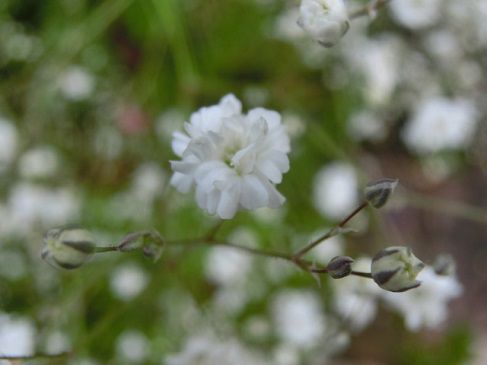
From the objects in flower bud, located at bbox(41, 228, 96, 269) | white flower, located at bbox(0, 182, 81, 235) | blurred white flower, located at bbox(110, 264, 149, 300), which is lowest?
flower bud, located at bbox(41, 228, 96, 269)

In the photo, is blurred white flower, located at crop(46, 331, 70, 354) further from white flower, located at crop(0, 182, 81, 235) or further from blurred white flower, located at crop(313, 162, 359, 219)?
blurred white flower, located at crop(313, 162, 359, 219)

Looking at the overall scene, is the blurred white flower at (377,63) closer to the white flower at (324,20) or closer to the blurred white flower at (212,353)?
the blurred white flower at (212,353)

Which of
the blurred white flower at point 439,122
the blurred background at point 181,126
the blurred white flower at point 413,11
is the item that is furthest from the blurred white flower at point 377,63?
the blurred white flower at point 413,11

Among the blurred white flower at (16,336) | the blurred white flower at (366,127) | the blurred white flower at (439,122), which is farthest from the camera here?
the blurred white flower at (366,127)

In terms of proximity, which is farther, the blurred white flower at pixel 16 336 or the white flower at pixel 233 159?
the blurred white flower at pixel 16 336

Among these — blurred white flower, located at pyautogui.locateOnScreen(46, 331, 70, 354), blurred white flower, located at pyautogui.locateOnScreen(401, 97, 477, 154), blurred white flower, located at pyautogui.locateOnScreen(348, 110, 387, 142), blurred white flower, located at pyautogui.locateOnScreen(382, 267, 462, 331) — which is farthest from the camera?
blurred white flower, located at pyautogui.locateOnScreen(348, 110, 387, 142)

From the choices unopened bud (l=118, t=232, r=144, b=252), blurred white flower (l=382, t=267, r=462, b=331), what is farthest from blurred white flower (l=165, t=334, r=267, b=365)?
unopened bud (l=118, t=232, r=144, b=252)

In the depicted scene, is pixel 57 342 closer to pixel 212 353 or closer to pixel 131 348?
pixel 131 348

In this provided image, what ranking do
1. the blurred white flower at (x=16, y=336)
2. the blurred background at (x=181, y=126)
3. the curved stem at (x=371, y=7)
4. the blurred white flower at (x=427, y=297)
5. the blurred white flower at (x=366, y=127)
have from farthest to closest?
the blurred white flower at (x=366, y=127) → the blurred background at (x=181, y=126) → the blurred white flower at (x=16, y=336) → the blurred white flower at (x=427, y=297) → the curved stem at (x=371, y=7)
